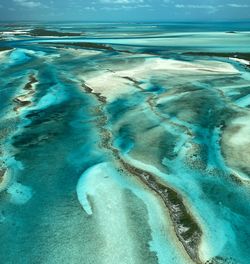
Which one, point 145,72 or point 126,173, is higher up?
point 126,173

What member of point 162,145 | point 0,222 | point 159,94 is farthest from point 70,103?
point 0,222

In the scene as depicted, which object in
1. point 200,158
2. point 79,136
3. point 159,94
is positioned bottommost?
point 159,94

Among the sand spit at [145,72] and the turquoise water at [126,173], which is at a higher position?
the turquoise water at [126,173]

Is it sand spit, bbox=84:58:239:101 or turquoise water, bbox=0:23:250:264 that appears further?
sand spit, bbox=84:58:239:101

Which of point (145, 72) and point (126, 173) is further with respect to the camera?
point (145, 72)

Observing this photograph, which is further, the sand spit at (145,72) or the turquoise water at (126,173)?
the sand spit at (145,72)

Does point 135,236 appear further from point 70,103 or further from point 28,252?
point 70,103

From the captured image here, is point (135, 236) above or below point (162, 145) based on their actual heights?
above

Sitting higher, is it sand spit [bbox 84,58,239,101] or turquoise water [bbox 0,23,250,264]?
turquoise water [bbox 0,23,250,264]
